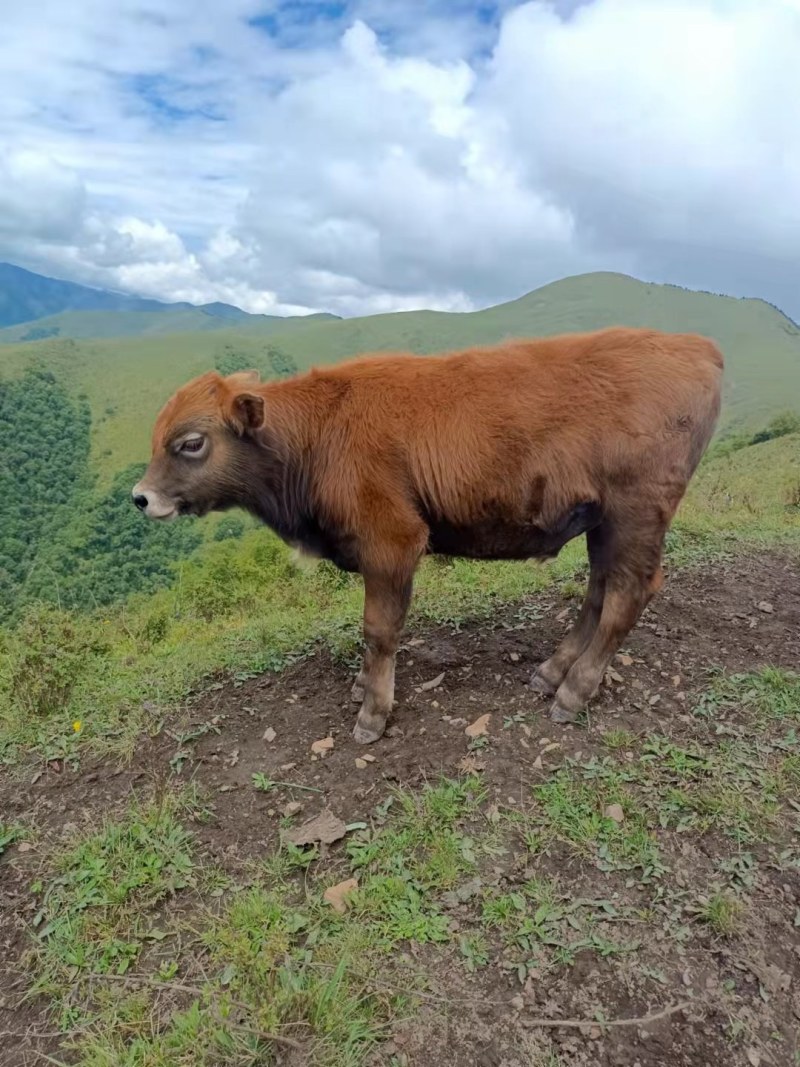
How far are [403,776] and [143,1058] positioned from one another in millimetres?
2140

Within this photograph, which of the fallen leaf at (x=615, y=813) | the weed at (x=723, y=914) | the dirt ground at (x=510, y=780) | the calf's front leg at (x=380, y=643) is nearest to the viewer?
the dirt ground at (x=510, y=780)

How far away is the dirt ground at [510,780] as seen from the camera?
3.14 meters

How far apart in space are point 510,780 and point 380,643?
1.28 m

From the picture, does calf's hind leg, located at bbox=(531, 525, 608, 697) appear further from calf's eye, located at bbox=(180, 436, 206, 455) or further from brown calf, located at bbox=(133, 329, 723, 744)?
calf's eye, located at bbox=(180, 436, 206, 455)

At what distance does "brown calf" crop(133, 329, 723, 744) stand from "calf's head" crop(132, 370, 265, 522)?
0.01 m

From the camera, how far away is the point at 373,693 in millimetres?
5188

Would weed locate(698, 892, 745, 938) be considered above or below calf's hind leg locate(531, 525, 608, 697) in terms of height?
below

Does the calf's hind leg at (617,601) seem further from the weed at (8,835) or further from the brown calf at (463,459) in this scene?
the weed at (8,835)

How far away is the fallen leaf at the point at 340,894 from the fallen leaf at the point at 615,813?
1.56 metres

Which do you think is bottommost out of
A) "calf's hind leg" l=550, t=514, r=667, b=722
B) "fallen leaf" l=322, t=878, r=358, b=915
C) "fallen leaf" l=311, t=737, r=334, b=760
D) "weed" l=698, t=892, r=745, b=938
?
"fallen leaf" l=322, t=878, r=358, b=915

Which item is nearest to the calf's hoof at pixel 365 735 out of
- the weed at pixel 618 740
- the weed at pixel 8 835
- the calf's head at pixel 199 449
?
the weed at pixel 618 740

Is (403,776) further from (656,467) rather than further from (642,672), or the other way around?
(656,467)

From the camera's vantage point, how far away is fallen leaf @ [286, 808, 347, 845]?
430 cm

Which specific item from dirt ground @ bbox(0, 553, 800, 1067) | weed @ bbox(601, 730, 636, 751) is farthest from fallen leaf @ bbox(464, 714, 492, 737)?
weed @ bbox(601, 730, 636, 751)
